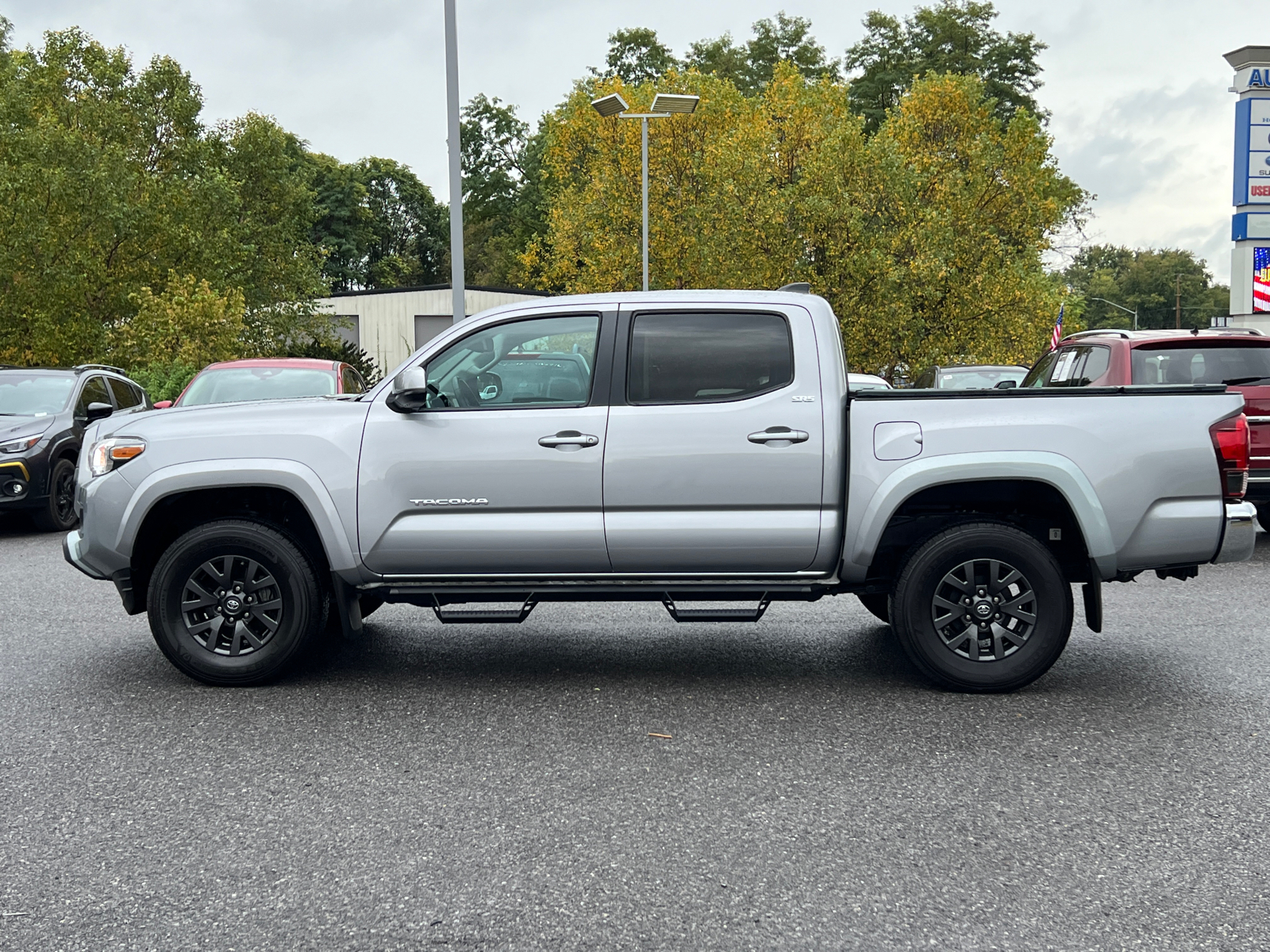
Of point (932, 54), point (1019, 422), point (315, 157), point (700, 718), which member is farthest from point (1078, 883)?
point (315, 157)

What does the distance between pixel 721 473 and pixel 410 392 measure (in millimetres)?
1530

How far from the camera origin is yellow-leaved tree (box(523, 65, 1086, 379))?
27.1 metres

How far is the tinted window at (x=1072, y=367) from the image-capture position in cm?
1026

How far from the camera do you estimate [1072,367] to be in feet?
35.7

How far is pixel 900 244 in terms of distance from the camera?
2670cm

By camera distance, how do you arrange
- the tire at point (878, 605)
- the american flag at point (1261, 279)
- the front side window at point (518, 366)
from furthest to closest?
the american flag at point (1261, 279), the tire at point (878, 605), the front side window at point (518, 366)

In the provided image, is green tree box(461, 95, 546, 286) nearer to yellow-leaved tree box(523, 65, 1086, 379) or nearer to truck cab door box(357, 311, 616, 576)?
yellow-leaved tree box(523, 65, 1086, 379)

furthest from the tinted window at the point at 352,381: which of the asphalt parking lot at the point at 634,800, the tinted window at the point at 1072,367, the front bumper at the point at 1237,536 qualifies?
the front bumper at the point at 1237,536

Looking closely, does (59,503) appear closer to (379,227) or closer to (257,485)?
(257,485)

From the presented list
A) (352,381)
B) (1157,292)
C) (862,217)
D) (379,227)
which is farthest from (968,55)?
(1157,292)

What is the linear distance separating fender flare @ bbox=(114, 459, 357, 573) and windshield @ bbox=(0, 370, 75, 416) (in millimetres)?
8092

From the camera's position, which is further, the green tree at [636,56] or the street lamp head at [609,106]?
A: the green tree at [636,56]

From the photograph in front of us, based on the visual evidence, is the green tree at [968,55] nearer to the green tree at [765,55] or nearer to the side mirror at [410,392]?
the green tree at [765,55]

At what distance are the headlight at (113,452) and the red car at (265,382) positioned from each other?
740 centimetres
